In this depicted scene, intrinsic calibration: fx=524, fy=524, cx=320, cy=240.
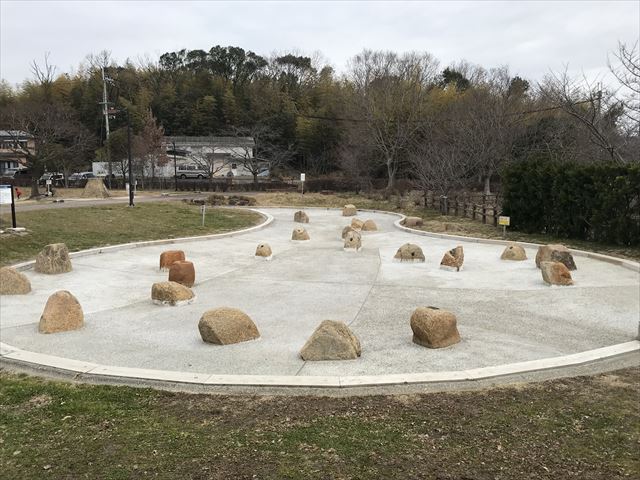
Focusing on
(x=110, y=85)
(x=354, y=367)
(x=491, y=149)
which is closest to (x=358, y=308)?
(x=354, y=367)

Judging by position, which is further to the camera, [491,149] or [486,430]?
[491,149]

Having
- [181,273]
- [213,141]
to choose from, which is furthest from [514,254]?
[213,141]

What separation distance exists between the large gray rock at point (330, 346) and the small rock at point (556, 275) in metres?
5.16

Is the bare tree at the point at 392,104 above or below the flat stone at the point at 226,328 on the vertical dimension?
above

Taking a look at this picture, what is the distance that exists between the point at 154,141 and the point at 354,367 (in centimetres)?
4953

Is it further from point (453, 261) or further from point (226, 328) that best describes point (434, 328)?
point (453, 261)

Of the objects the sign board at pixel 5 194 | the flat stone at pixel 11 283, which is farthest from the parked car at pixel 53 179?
the flat stone at pixel 11 283

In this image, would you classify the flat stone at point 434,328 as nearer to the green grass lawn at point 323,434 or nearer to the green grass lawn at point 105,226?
the green grass lawn at point 323,434

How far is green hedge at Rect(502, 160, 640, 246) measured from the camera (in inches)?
517

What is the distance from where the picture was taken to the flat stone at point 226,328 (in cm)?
583

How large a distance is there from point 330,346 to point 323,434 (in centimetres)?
174

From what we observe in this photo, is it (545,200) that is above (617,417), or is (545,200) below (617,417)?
above

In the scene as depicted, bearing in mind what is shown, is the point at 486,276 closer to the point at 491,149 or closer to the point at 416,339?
the point at 416,339

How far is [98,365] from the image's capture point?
5105 mm
